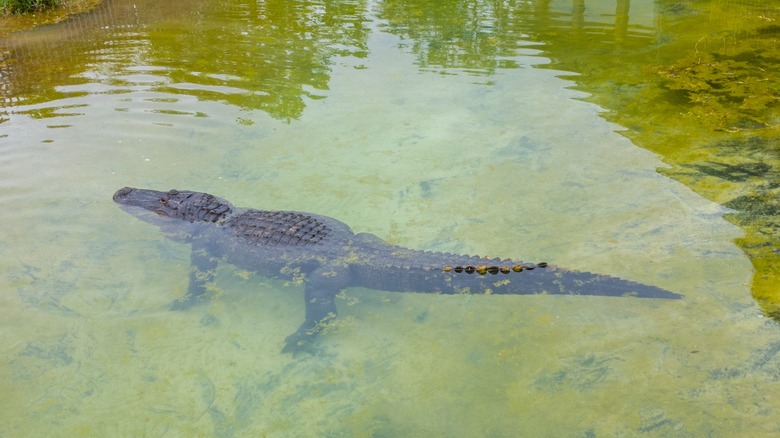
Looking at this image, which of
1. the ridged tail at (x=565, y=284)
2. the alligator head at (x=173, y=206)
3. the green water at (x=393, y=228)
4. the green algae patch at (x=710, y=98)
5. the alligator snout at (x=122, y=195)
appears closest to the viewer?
the green water at (x=393, y=228)

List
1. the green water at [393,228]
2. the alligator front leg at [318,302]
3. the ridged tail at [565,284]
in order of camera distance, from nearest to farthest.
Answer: the green water at [393,228] < the ridged tail at [565,284] < the alligator front leg at [318,302]

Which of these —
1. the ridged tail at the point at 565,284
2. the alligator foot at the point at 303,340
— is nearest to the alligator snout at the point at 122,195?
the alligator foot at the point at 303,340

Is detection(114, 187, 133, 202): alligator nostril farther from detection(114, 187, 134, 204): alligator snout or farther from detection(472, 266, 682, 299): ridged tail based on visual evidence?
detection(472, 266, 682, 299): ridged tail

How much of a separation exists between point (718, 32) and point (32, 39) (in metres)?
9.47

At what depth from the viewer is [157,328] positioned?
421cm

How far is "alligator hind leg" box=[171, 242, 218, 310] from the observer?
4434 mm

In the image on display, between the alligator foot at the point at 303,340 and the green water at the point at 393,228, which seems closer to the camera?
the green water at the point at 393,228

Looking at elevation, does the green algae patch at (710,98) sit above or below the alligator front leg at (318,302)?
above

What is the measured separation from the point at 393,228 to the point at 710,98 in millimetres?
3855

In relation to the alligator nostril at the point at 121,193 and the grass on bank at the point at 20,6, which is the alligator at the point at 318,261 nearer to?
the alligator nostril at the point at 121,193

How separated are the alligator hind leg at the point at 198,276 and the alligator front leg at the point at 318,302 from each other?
2.47 ft

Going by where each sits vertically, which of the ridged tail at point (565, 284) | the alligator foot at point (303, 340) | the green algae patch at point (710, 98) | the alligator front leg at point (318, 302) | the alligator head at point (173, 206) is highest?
the green algae patch at point (710, 98)

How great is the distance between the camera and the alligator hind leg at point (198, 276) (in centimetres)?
443

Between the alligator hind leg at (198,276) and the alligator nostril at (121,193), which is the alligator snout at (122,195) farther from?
the alligator hind leg at (198,276)
